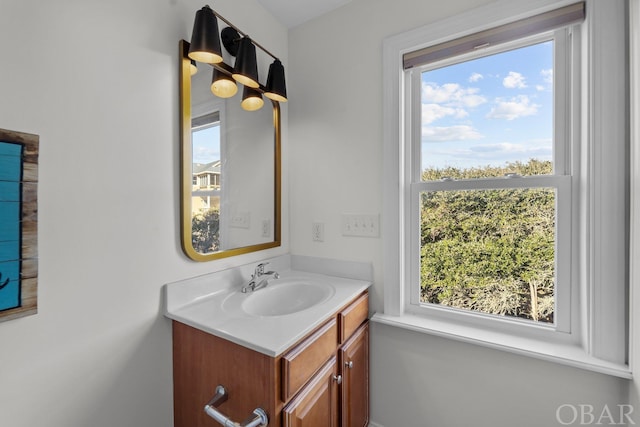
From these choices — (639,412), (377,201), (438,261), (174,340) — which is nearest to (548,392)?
(639,412)

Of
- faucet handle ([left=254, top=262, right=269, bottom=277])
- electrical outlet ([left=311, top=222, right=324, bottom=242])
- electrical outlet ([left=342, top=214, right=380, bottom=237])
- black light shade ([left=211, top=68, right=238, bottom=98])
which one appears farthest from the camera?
electrical outlet ([left=311, top=222, right=324, bottom=242])

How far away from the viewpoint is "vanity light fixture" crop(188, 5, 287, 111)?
41.3 inches

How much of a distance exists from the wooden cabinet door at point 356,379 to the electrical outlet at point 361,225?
497mm

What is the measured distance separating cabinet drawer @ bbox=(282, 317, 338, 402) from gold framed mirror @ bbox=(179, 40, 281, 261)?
598 millimetres

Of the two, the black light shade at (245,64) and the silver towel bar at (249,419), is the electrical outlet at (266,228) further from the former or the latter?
the silver towel bar at (249,419)

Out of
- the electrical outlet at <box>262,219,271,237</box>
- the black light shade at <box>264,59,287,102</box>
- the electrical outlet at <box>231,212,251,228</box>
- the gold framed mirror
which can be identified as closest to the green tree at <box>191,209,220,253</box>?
the gold framed mirror

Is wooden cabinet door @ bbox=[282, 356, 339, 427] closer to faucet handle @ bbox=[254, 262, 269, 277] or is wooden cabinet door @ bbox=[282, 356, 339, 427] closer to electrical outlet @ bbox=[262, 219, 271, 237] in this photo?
faucet handle @ bbox=[254, 262, 269, 277]

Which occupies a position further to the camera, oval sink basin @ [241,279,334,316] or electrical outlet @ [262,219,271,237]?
electrical outlet @ [262,219,271,237]

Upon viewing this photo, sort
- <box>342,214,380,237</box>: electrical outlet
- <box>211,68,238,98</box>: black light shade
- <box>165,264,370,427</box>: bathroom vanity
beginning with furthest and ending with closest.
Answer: <box>342,214,380,237</box>: electrical outlet < <box>211,68,238,98</box>: black light shade < <box>165,264,370,427</box>: bathroom vanity

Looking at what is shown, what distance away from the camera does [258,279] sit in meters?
1.39

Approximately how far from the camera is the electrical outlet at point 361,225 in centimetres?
147

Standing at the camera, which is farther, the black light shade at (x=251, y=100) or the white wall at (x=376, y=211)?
the black light shade at (x=251, y=100)

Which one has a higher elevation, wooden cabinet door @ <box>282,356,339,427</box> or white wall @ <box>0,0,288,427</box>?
white wall @ <box>0,0,288,427</box>

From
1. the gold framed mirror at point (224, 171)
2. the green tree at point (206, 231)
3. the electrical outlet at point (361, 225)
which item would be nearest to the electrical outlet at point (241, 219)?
the gold framed mirror at point (224, 171)
